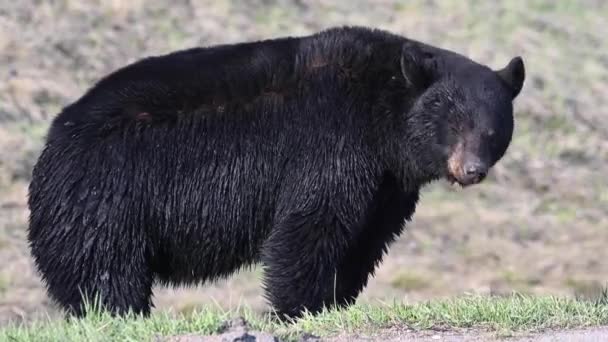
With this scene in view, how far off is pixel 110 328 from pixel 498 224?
1391 cm

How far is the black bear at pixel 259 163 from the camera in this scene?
9.20 meters

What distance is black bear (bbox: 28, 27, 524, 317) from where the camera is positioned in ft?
30.2

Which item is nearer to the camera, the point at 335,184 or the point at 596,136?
the point at 335,184

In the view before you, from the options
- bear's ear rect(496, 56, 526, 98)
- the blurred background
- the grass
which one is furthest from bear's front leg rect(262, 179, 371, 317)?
the blurred background

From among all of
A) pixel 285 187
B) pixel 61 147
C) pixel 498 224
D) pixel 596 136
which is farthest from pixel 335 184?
pixel 596 136

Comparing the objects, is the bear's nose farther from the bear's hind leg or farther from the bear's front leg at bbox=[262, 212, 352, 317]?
the bear's hind leg

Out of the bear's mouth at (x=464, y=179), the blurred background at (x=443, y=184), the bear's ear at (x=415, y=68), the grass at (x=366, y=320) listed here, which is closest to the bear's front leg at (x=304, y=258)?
the grass at (x=366, y=320)

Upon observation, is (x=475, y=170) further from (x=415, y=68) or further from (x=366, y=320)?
(x=366, y=320)

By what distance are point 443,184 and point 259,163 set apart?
12.8 m

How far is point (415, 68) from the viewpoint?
9.36 meters

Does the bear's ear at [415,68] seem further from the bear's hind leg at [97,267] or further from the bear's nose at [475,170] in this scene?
the bear's hind leg at [97,267]

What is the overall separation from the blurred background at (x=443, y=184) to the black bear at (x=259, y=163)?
5.71 metres

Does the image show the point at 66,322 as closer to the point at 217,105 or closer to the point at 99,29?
the point at 217,105

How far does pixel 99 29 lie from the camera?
25359 millimetres
